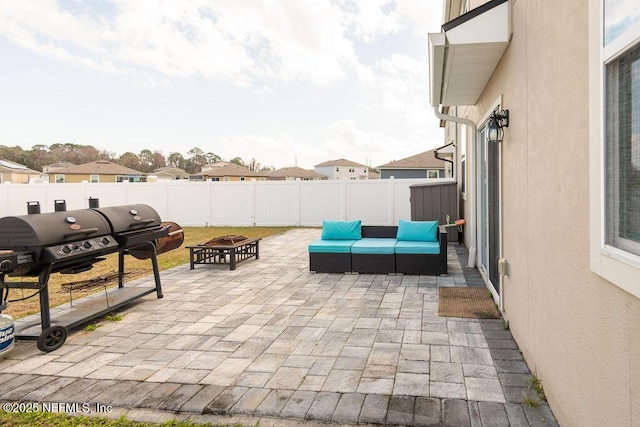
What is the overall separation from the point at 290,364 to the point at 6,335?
2532 mm

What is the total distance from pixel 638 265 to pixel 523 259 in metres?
2.25

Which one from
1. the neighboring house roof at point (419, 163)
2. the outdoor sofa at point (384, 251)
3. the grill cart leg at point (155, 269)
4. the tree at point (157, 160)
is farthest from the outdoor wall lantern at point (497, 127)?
the tree at point (157, 160)

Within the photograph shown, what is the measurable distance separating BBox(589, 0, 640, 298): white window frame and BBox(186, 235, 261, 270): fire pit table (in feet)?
21.7

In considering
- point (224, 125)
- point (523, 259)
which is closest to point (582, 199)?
point (523, 259)

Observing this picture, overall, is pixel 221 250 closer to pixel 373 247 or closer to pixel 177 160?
pixel 373 247

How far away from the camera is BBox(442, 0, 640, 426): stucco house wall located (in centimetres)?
178

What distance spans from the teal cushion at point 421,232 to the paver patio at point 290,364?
5.52 feet

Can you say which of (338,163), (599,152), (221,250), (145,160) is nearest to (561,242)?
(599,152)

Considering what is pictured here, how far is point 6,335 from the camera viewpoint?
12.3ft

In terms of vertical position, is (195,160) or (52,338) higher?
(195,160)

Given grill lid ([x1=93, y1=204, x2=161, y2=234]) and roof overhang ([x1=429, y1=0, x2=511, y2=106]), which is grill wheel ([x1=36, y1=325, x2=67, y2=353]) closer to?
grill lid ([x1=93, y1=204, x2=161, y2=234])

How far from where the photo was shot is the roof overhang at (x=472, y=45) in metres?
3.97

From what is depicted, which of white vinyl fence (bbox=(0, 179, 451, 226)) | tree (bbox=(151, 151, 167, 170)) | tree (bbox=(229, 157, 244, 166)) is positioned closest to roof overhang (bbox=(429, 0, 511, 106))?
white vinyl fence (bbox=(0, 179, 451, 226))

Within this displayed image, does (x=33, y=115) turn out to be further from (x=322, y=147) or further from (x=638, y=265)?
(x=638, y=265)
